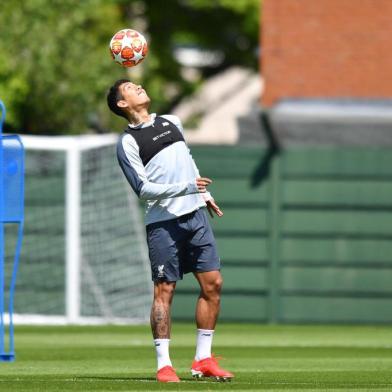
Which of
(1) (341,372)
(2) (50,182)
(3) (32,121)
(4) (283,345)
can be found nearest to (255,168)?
(2) (50,182)

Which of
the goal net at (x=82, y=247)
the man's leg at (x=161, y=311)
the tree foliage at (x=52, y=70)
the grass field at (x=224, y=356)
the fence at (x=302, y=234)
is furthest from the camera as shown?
the tree foliage at (x=52, y=70)

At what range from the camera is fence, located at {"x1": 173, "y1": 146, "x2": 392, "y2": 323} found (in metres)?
20.5

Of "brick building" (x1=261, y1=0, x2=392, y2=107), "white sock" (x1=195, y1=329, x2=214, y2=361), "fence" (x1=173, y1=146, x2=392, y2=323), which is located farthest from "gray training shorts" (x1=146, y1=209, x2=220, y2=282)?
"brick building" (x1=261, y1=0, x2=392, y2=107)

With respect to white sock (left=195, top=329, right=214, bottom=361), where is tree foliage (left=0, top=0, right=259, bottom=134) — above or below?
above

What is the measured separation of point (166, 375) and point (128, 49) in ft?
8.63

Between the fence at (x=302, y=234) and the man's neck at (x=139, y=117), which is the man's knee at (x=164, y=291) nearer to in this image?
the man's neck at (x=139, y=117)

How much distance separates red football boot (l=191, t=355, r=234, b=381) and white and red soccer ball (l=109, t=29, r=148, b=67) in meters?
2.40

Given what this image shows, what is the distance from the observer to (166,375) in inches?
428

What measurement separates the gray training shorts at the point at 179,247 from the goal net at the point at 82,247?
919 centimetres

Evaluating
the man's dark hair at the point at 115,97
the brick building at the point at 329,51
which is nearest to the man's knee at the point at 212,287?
the man's dark hair at the point at 115,97

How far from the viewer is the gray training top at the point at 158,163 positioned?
Result: 11086 millimetres

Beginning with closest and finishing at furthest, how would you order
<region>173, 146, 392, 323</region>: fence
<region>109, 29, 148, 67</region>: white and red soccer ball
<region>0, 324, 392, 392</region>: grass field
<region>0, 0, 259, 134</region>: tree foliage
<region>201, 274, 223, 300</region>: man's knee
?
<region>0, 324, 392, 392</region>: grass field → <region>201, 274, 223, 300</region>: man's knee → <region>109, 29, 148, 67</region>: white and red soccer ball → <region>173, 146, 392, 323</region>: fence → <region>0, 0, 259, 134</region>: tree foliage

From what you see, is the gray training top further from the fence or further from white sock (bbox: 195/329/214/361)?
the fence

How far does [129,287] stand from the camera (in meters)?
20.7
